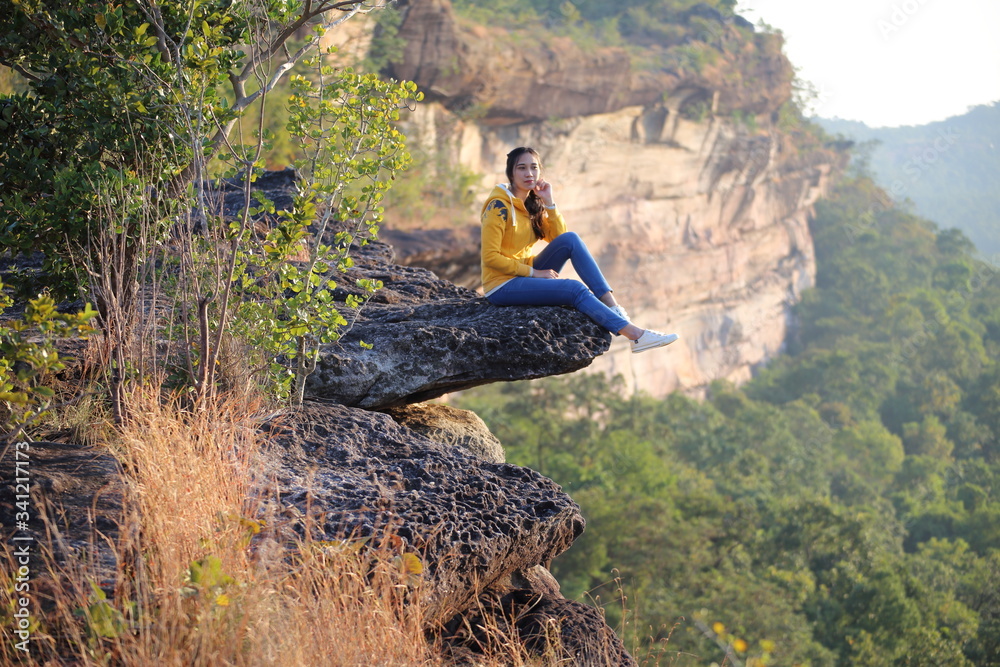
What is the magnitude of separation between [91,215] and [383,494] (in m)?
1.52

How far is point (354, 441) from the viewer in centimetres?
312

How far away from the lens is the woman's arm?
377 cm

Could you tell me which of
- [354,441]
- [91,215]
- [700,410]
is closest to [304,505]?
[354,441]

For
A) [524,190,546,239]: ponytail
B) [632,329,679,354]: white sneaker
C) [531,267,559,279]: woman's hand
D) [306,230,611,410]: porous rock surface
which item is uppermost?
[524,190,546,239]: ponytail

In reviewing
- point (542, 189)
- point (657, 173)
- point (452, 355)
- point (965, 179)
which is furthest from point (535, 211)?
point (965, 179)

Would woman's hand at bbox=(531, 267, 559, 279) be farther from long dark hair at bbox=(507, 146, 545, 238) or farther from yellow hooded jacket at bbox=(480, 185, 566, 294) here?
long dark hair at bbox=(507, 146, 545, 238)

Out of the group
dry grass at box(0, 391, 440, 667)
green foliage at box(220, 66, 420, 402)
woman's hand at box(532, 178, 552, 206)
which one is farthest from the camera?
woman's hand at box(532, 178, 552, 206)

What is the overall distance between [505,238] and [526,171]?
346 millimetres

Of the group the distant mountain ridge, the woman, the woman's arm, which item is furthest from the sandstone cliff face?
the distant mountain ridge

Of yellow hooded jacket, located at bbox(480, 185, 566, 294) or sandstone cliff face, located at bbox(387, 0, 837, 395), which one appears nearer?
yellow hooded jacket, located at bbox(480, 185, 566, 294)

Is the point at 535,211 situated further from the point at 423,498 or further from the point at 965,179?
the point at 965,179

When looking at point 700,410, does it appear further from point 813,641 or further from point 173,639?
point 173,639

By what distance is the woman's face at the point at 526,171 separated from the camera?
12.6ft

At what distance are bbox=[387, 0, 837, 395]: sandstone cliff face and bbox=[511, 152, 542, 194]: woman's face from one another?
459 inches
